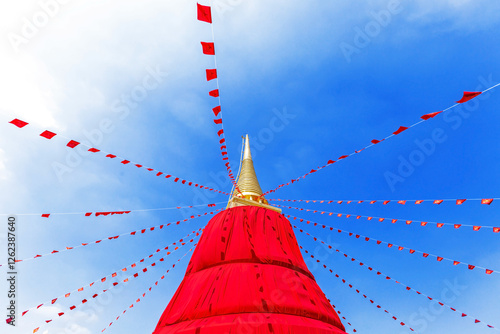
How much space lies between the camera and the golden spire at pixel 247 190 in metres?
8.00

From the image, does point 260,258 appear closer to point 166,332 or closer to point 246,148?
point 166,332

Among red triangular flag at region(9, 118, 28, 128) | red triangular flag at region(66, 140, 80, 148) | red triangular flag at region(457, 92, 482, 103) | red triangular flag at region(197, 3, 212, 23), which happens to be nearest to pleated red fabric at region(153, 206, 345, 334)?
red triangular flag at region(66, 140, 80, 148)

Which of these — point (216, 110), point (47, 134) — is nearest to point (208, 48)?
point (216, 110)

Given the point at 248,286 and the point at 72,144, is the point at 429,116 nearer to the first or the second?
the point at 248,286

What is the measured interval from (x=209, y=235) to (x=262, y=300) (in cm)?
231

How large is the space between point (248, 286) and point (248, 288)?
42 millimetres

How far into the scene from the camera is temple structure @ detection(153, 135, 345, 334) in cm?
483

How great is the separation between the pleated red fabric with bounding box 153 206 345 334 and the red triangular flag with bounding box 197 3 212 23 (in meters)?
4.47

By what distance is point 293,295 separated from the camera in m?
5.41

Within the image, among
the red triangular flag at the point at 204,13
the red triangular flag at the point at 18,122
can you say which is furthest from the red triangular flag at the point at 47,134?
the red triangular flag at the point at 204,13

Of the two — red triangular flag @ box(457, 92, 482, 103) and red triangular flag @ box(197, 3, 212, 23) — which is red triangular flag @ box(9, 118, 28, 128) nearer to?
red triangular flag @ box(197, 3, 212, 23)

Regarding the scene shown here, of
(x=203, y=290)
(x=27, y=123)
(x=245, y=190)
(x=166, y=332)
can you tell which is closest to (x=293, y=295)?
(x=203, y=290)

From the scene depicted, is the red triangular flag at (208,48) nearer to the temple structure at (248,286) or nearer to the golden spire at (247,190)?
the temple structure at (248,286)

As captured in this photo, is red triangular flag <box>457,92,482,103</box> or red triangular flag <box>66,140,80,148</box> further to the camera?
red triangular flag <box>66,140,80,148</box>
